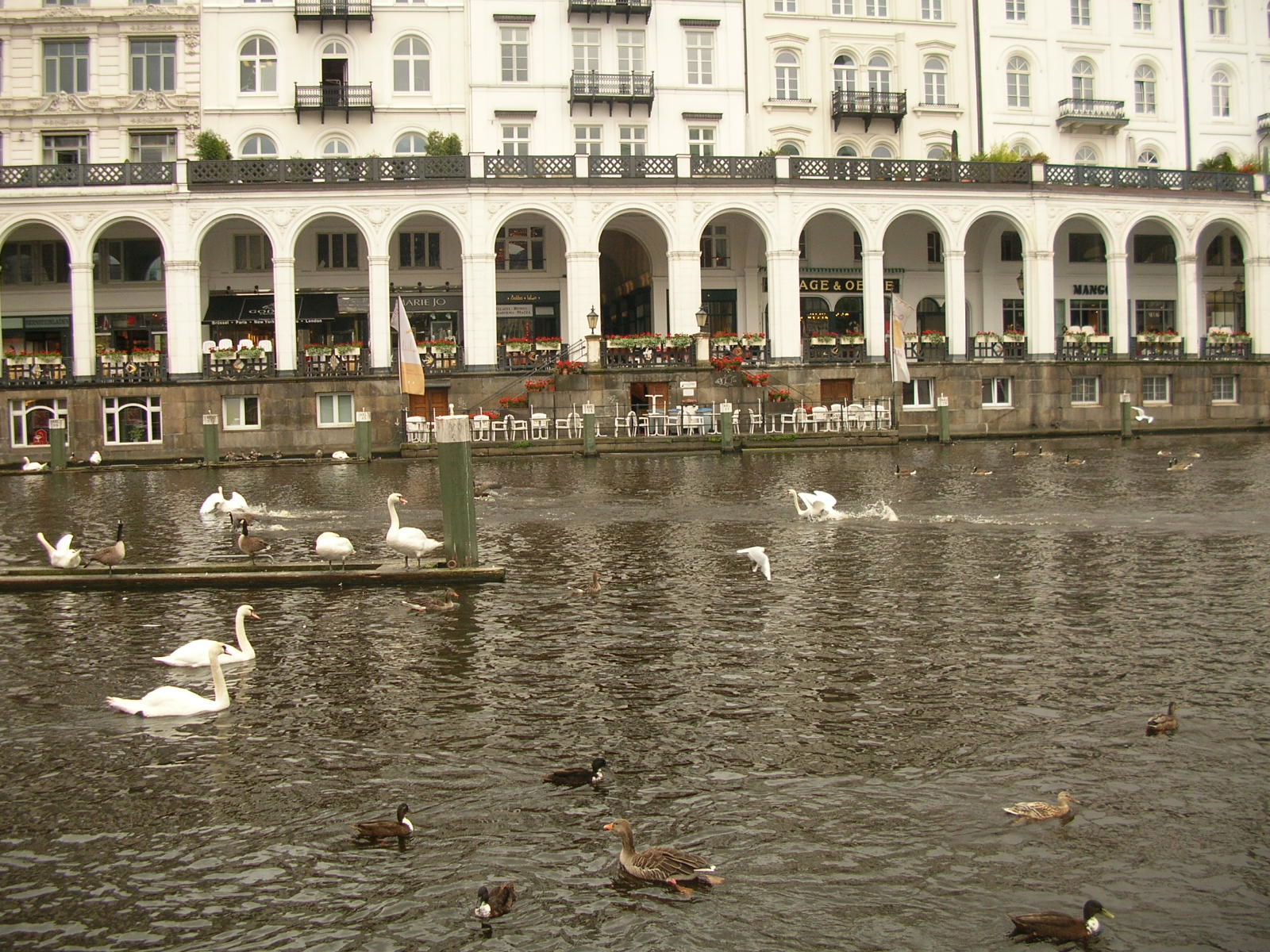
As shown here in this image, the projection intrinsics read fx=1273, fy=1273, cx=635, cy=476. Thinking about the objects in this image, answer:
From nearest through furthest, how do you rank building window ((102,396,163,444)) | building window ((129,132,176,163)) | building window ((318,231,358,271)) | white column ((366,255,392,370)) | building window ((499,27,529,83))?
building window ((102,396,163,444)), white column ((366,255,392,370)), building window ((129,132,176,163)), building window ((318,231,358,271)), building window ((499,27,529,83))

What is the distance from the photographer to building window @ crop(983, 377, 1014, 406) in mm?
48844

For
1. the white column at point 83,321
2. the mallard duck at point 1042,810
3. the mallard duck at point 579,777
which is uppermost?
the white column at point 83,321

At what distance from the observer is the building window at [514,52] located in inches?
1989

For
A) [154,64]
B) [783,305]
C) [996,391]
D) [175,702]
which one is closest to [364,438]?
[783,305]

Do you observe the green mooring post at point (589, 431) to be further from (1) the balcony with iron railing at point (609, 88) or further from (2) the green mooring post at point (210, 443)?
(1) the balcony with iron railing at point (609, 88)

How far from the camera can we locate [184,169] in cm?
4531

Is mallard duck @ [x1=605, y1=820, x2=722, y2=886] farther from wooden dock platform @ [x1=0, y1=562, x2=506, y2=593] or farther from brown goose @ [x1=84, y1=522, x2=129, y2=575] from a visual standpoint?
brown goose @ [x1=84, y1=522, x2=129, y2=575]

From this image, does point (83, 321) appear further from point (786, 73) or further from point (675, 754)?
point (675, 754)

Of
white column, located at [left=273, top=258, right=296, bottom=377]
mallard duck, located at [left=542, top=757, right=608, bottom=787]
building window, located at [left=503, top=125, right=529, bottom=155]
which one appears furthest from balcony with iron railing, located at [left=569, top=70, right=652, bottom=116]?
mallard duck, located at [left=542, top=757, right=608, bottom=787]

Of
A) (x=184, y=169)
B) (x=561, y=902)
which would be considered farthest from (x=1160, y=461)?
(x=184, y=169)

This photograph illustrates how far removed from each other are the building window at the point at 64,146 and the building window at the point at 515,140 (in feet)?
53.3

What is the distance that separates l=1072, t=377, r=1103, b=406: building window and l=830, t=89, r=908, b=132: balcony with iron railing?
44.4 ft

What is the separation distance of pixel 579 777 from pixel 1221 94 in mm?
60561

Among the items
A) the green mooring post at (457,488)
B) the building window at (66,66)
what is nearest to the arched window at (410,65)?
the building window at (66,66)
